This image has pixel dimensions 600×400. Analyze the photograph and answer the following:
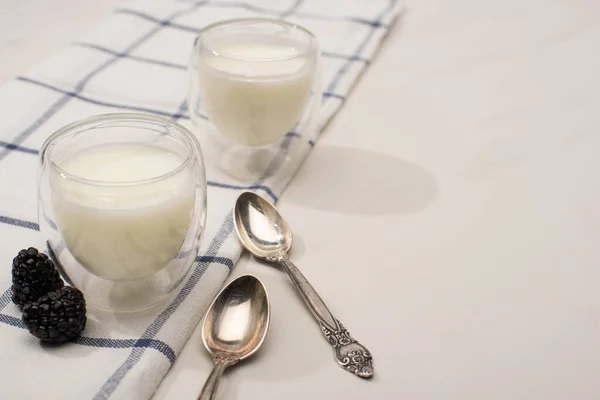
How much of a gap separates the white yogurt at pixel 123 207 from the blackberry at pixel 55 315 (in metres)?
0.06

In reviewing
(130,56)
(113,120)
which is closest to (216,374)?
(113,120)

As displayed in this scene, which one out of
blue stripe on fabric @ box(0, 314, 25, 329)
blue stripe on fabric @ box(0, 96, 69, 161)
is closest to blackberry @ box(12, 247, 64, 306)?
blue stripe on fabric @ box(0, 314, 25, 329)

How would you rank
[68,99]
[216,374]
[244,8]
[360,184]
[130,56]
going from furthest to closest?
[244,8] < [130,56] < [68,99] < [360,184] < [216,374]

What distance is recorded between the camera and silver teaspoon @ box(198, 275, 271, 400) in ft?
2.14

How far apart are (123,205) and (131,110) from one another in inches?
20.0

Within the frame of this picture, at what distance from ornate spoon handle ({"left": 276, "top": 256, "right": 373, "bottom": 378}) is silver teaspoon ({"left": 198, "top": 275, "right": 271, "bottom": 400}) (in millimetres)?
53

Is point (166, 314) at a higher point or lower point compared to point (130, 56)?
higher

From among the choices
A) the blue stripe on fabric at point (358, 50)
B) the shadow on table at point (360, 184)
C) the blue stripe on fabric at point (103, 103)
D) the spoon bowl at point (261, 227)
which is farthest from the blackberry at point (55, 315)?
the blue stripe on fabric at point (358, 50)

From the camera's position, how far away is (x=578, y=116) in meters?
1.17

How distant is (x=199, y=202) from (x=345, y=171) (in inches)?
12.5

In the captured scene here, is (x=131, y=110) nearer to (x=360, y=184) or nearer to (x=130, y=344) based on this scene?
(x=360, y=184)

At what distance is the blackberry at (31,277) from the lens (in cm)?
68

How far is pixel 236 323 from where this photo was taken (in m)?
0.68

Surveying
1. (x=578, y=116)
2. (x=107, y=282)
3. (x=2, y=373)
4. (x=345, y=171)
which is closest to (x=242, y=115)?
(x=345, y=171)
